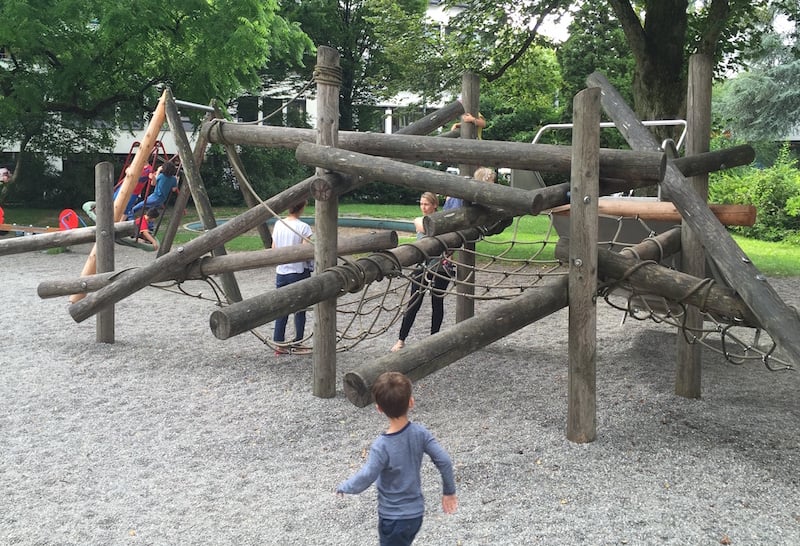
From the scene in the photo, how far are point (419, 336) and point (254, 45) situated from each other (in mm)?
9265

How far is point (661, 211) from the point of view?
18.6 ft

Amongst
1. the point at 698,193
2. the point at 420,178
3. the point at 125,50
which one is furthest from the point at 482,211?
the point at 125,50

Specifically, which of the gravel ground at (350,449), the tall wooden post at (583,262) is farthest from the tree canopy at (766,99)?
the tall wooden post at (583,262)

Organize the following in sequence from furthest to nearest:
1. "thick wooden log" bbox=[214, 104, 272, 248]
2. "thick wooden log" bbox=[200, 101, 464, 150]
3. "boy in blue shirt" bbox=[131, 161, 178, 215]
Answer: "boy in blue shirt" bbox=[131, 161, 178, 215] → "thick wooden log" bbox=[214, 104, 272, 248] → "thick wooden log" bbox=[200, 101, 464, 150]

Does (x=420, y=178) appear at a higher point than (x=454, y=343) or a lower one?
higher

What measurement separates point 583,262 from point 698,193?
1552mm

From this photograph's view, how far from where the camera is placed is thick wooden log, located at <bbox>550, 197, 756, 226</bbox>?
5168 millimetres

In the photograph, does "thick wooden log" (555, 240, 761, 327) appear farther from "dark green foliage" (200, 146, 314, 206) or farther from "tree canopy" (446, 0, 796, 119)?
"dark green foliage" (200, 146, 314, 206)

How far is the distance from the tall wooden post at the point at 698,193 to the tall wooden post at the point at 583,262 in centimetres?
119

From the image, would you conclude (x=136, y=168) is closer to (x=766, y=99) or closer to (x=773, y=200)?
(x=773, y=200)

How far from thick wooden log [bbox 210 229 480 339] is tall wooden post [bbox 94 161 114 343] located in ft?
8.78

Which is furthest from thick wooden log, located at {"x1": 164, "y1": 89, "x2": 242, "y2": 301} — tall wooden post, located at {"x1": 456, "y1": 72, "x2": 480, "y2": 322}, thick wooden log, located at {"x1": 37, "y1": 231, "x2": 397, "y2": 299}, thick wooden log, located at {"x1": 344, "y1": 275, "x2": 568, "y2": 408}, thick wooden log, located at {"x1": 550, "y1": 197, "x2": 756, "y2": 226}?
thick wooden log, located at {"x1": 344, "y1": 275, "x2": 568, "y2": 408}

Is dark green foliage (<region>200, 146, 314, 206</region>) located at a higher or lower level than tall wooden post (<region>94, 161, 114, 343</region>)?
higher

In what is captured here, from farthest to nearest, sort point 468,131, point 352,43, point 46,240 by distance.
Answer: point 352,43, point 46,240, point 468,131
